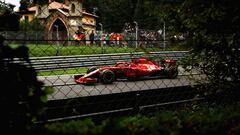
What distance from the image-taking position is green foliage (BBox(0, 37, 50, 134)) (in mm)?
1447

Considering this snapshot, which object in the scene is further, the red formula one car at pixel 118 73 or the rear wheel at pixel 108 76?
the red formula one car at pixel 118 73

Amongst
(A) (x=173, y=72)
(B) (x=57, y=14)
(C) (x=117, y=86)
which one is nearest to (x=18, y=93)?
(A) (x=173, y=72)

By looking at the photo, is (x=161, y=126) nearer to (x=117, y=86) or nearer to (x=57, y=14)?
(x=117, y=86)

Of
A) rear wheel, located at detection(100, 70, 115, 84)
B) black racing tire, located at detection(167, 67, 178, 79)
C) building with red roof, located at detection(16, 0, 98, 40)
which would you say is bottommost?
rear wheel, located at detection(100, 70, 115, 84)

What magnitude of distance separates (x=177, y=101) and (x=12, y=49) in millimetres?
2482

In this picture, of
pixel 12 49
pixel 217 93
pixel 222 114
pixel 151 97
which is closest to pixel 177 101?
pixel 151 97

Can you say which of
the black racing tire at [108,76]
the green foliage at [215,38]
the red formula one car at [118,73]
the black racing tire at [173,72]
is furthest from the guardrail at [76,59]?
the red formula one car at [118,73]

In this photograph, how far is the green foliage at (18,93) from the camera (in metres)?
1.45

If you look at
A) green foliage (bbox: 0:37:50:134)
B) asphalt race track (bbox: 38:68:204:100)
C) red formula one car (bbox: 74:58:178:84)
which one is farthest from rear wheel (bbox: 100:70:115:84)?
green foliage (bbox: 0:37:50:134)

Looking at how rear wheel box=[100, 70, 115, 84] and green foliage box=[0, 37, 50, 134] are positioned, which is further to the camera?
rear wheel box=[100, 70, 115, 84]

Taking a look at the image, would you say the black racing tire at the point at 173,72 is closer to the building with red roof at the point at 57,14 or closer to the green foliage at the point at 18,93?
the building with red roof at the point at 57,14

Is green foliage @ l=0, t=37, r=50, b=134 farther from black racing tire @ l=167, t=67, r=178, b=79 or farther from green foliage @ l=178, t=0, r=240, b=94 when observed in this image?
black racing tire @ l=167, t=67, r=178, b=79

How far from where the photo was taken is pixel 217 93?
3.30 m

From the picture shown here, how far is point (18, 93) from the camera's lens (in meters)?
1.48
